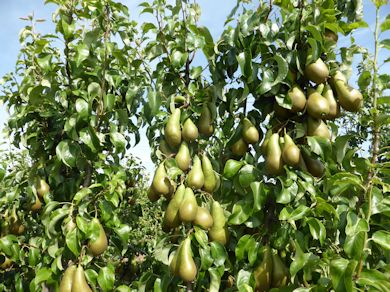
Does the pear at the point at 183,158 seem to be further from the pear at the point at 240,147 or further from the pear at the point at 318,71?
the pear at the point at 318,71

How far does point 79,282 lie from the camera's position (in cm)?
198

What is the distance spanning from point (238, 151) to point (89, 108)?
869 millimetres

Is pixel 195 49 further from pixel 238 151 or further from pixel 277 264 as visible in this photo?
pixel 277 264

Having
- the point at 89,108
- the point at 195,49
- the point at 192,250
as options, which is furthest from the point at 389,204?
the point at 89,108

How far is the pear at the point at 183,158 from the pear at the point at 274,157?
41cm

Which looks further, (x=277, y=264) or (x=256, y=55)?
(x=256, y=55)

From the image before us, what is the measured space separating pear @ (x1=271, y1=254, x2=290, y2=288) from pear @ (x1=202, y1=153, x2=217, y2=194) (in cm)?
45

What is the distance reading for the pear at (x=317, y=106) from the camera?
1685mm

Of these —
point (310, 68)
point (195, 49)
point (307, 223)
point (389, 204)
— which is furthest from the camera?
point (195, 49)

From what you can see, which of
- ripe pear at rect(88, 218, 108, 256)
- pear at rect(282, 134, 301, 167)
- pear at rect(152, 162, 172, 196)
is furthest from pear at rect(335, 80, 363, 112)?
ripe pear at rect(88, 218, 108, 256)

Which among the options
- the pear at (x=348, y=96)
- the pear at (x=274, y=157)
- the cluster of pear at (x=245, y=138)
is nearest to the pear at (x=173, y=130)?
the cluster of pear at (x=245, y=138)

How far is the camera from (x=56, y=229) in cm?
220

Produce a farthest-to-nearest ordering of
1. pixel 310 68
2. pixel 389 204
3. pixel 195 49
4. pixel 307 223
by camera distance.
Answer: pixel 195 49, pixel 310 68, pixel 307 223, pixel 389 204

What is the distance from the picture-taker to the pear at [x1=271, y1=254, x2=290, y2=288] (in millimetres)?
1718
